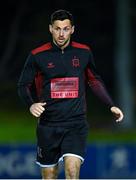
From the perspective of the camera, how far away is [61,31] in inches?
267

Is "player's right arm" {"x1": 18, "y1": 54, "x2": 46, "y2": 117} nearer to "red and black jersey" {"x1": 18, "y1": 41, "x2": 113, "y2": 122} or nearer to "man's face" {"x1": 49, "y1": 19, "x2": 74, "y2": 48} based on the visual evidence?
"red and black jersey" {"x1": 18, "y1": 41, "x2": 113, "y2": 122}

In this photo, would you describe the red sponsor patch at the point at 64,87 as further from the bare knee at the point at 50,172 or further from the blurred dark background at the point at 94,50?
the blurred dark background at the point at 94,50

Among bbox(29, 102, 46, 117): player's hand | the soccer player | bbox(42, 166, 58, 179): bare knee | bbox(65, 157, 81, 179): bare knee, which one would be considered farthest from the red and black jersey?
bbox(42, 166, 58, 179): bare knee

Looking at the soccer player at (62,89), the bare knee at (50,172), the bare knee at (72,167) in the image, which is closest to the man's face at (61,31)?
the soccer player at (62,89)

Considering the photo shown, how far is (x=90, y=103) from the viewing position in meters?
19.0

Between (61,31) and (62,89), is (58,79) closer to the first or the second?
(62,89)

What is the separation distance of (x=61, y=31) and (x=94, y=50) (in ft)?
44.9

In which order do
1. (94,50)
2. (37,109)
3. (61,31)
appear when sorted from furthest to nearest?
(94,50) < (61,31) < (37,109)

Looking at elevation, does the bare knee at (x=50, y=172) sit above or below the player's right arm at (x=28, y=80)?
below

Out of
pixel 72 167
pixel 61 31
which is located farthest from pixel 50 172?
pixel 61 31

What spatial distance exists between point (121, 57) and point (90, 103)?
1.64m

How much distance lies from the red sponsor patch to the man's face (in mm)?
267

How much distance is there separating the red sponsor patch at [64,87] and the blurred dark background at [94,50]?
8675mm

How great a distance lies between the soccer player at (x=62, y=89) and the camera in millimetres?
6812
